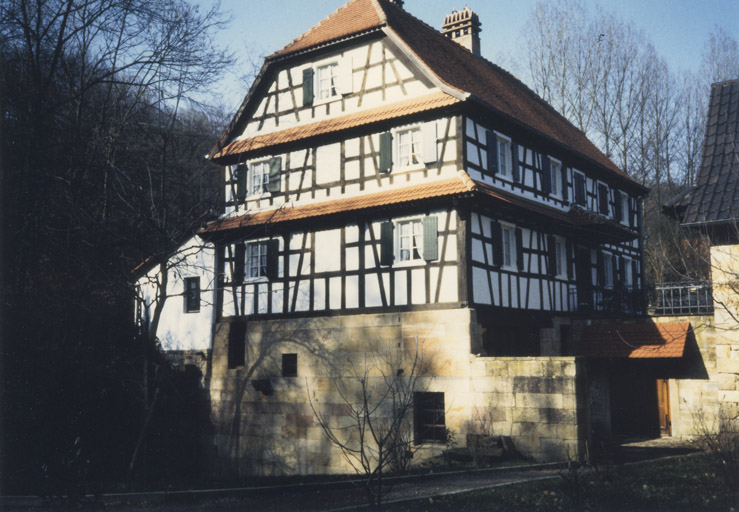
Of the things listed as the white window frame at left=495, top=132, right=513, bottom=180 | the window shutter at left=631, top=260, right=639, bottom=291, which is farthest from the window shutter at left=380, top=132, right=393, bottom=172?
the window shutter at left=631, top=260, right=639, bottom=291

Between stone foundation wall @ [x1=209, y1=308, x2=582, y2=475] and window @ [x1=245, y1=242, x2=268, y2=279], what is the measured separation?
1.52m

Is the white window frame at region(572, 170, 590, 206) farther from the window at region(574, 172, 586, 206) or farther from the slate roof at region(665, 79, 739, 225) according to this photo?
the slate roof at region(665, 79, 739, 225)

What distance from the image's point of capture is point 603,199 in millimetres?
26859

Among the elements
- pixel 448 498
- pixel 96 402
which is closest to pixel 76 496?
pixel 448 498

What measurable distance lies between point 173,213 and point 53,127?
435 centimetres

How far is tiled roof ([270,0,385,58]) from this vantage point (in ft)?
69.5

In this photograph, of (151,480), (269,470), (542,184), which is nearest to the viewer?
(151,480)

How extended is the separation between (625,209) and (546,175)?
776cm

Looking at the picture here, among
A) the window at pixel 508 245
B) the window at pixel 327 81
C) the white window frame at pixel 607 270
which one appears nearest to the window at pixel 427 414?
the window at pixel 508 245

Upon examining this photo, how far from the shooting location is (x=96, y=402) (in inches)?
819

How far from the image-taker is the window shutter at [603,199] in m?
26.6

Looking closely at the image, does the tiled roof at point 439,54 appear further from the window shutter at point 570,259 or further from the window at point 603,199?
the window shutter at point 570,259

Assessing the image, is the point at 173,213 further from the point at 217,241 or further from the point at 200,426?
the point at 200,426

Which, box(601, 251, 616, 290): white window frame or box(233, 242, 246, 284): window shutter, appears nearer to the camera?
box(233, 242, 246, 284): window shutter
